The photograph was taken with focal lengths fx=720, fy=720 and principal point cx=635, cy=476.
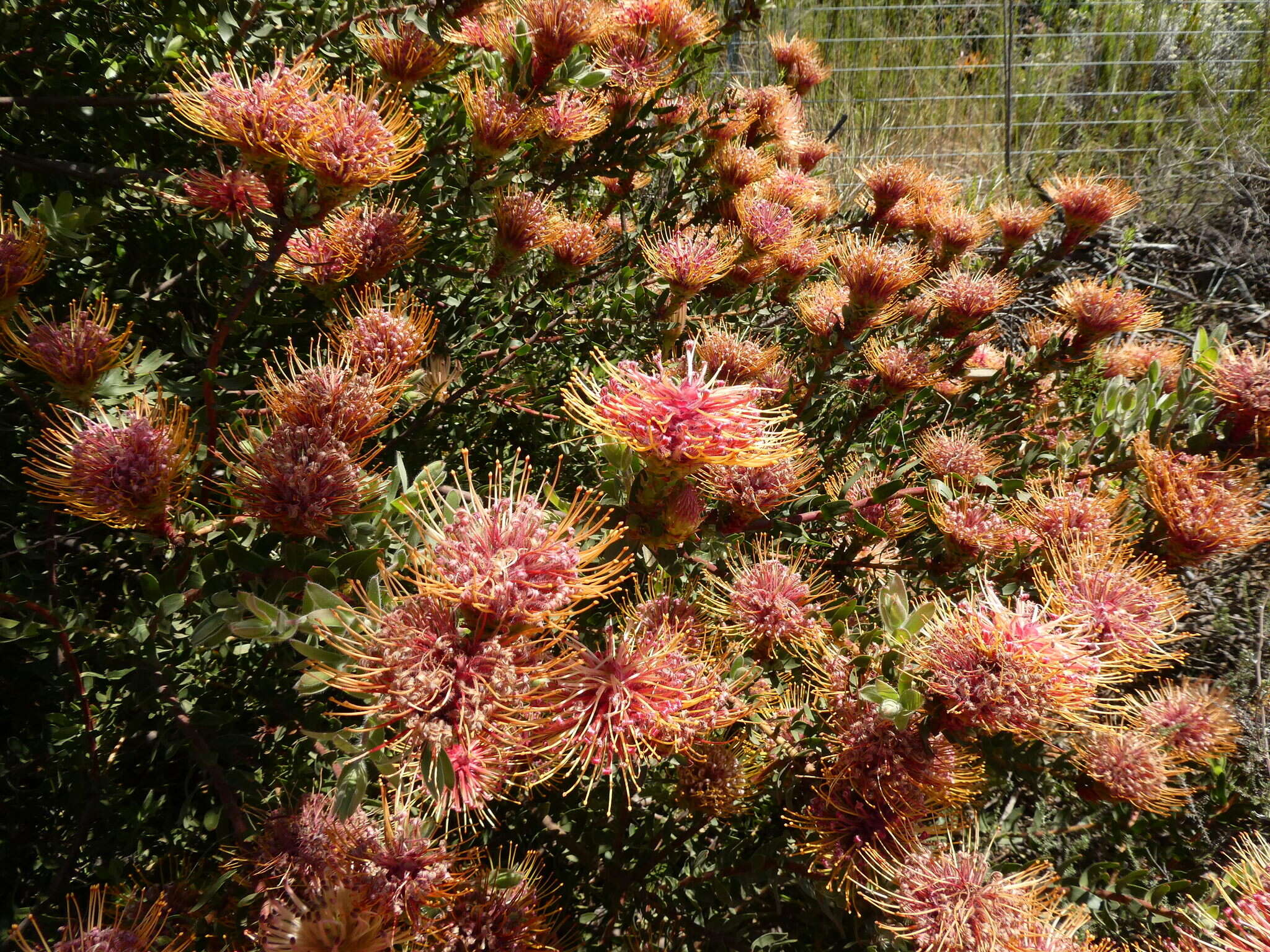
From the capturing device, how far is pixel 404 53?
1.41m

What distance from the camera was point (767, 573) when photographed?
49.4 inches

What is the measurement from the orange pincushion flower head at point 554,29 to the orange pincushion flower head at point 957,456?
1.23 m

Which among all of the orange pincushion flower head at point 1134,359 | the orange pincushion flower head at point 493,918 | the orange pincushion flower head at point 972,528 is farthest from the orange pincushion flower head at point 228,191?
the orange pincushion flower head at point 1134,359

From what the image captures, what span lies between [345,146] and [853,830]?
1.20 m

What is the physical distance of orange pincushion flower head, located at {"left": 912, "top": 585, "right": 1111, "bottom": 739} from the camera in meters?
0.90

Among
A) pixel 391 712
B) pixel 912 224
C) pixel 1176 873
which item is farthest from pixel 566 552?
pixel 912 224

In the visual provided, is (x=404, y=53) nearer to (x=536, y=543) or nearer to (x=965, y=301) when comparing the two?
(x=536, y=543)

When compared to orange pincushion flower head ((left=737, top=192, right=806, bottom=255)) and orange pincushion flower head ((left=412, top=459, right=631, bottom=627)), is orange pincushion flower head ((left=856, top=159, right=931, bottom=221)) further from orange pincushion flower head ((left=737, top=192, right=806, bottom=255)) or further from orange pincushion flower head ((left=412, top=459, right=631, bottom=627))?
orange pincushion flower head ((left=412, top=459, right=631, bottom=627))

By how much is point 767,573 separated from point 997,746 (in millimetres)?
491

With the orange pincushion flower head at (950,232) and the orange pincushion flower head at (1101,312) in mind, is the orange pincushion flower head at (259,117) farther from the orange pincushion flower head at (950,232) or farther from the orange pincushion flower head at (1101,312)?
the orange pincushion flower head at (950,232)

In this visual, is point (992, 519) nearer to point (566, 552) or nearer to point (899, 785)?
point (899, 785)

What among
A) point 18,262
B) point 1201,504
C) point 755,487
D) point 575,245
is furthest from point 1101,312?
point 18,262

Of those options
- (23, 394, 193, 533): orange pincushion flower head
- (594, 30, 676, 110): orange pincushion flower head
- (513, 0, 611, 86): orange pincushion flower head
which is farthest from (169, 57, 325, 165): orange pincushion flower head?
(594, 30, 676, 110): orange pincushion flower head

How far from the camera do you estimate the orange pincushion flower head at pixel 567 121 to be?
167 centimetres
